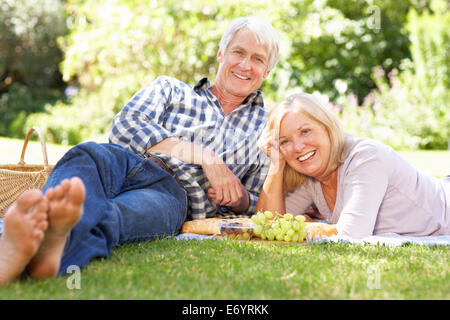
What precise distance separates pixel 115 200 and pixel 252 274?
0.79m

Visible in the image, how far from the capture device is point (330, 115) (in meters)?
3.06

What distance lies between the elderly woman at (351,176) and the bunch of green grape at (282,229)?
211 millimetres

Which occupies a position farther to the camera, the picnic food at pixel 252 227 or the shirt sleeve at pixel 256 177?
the shirt sleeve at pixel 256 177

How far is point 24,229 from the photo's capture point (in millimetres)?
1729

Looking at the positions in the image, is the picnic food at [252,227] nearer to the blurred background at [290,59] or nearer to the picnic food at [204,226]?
the picnic food at [204,226]

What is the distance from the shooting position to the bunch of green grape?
9.47 feet

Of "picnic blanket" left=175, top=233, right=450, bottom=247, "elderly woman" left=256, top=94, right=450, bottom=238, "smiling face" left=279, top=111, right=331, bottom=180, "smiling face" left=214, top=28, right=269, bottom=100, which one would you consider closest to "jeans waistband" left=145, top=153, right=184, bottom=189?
"picnic blanket" left=175, top=233, right=450, bottom=247

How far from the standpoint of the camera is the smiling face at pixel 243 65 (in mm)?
3598

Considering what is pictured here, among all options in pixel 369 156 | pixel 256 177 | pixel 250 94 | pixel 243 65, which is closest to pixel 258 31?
pixel 243 65

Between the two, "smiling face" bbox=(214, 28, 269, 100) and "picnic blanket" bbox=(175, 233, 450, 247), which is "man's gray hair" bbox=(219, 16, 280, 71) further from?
"picnic blanket" bbox=(175, 233, 450, 247)

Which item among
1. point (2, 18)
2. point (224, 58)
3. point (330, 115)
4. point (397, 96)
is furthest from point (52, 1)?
point (330, 115)

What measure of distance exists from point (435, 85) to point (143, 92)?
7.85 metres

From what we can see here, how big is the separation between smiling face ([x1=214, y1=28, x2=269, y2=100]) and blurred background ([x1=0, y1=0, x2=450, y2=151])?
17.3ft
